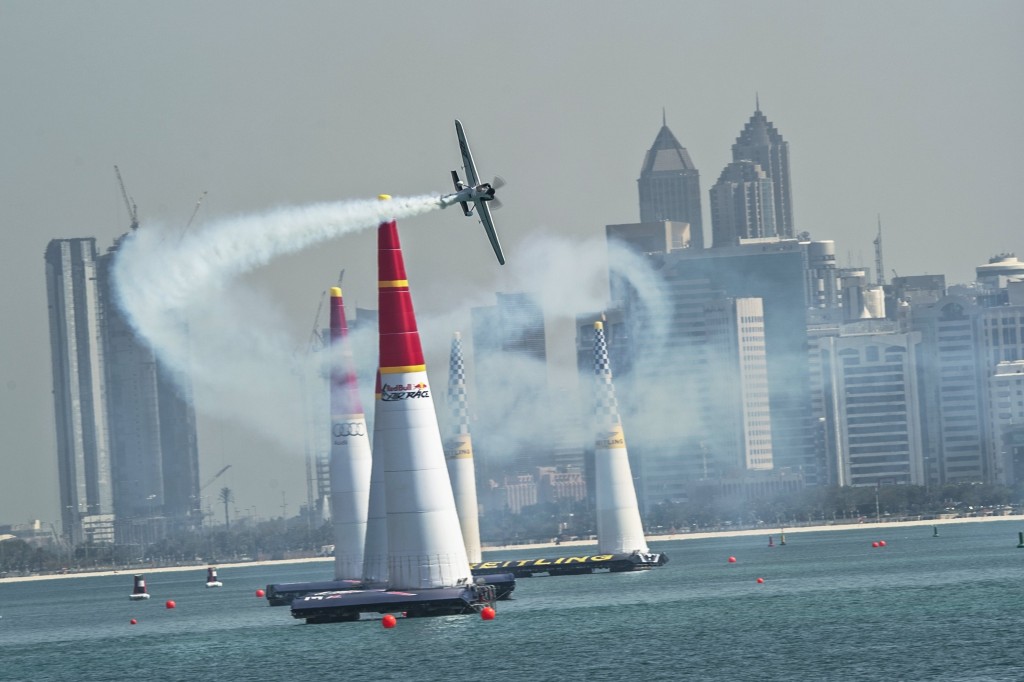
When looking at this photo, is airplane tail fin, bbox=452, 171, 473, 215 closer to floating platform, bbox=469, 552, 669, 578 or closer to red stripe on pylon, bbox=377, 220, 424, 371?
red stripe on pylon, bbox=377, 220, 424, 371

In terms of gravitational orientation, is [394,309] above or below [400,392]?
above

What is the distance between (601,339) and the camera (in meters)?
121

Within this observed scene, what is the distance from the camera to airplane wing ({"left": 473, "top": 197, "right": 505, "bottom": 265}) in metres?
75.1

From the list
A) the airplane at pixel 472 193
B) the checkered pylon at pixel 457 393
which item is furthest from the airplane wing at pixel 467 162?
the checkered pylon at pixel 457 393

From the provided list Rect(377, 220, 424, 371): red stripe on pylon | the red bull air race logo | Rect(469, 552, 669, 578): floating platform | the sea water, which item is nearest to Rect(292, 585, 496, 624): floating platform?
the sea water

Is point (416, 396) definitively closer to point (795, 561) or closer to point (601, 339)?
point (601, 339)

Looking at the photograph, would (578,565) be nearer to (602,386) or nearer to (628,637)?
(602,386)

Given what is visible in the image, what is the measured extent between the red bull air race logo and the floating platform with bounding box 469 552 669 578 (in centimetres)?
Answer: 4190

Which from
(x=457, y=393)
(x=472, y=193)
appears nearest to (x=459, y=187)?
(x=472, y=193)

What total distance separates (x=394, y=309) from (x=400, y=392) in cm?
318

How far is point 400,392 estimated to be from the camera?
248 feet

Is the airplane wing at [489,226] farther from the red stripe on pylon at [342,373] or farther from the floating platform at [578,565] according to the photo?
the floating platform at [578,565]

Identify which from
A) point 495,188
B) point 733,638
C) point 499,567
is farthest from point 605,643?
point 499,567

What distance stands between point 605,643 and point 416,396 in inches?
481
